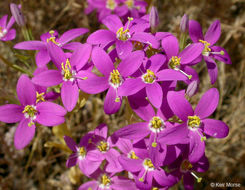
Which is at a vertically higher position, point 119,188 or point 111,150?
point 111,150

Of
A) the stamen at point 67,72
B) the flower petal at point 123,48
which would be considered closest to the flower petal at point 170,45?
the flower petal at point 123,48

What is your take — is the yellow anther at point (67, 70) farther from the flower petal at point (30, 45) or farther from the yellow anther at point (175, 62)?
the yellow anther at point (175, 62)

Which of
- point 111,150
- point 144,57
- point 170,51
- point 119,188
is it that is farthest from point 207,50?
point 119,188

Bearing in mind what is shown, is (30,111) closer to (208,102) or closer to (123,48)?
(123,48)

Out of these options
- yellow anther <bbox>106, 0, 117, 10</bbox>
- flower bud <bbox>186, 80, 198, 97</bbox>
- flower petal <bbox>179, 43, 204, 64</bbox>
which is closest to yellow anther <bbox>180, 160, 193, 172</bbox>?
flower bud <bbox>186, 80, 198, 97</bbox>

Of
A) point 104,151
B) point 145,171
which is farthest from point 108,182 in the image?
point 145,171

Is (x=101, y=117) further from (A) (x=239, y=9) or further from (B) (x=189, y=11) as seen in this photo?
(A) (x=239, y=9)
